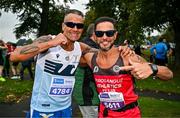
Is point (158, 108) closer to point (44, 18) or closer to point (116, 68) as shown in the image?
point (116, 68)

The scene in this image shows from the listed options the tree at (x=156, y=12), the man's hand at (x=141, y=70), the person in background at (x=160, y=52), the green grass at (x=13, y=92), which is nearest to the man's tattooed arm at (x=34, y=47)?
the man's hand at (x=141, y=70)

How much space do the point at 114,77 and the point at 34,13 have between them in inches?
1437

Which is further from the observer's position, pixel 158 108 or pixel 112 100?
pixel 158 108

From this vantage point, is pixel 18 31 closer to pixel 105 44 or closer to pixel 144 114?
pixel 144 114

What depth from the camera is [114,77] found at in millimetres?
4832

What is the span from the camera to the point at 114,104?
4.91 meters

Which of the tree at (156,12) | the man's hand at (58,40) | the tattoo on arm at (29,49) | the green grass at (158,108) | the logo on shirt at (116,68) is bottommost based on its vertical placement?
the green grass at (158,108)

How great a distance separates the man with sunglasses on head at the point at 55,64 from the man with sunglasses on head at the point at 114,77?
0.54 m

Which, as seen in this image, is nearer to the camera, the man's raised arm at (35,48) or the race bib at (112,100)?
the race bib at (112,100)

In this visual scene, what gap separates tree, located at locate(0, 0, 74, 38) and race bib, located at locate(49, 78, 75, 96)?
3314 centimetres

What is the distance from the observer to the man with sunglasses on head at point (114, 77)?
15.8ft

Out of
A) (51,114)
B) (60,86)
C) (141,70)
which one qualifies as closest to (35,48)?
(60,86)

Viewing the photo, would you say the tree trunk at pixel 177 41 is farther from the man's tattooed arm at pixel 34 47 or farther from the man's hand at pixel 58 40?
the man's hand at pixel 58 40

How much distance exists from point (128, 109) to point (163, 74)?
614 mm
